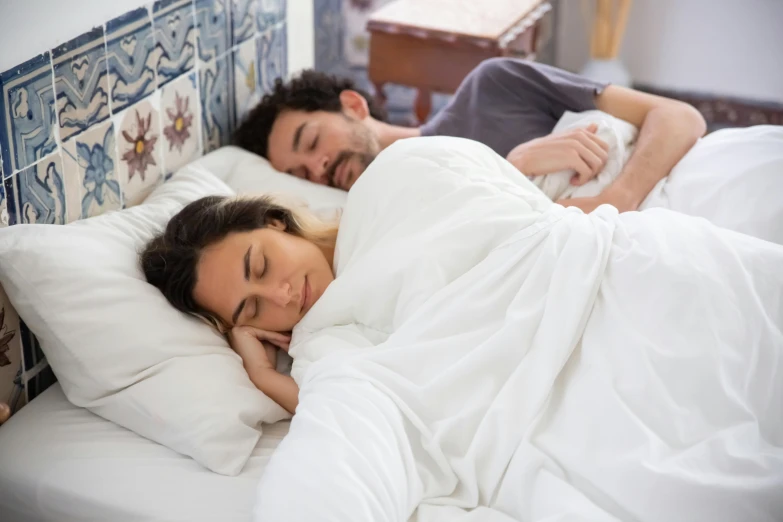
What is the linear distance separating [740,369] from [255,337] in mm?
773

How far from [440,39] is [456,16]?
0.17 metres

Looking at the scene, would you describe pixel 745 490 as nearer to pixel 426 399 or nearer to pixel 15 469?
pixel 426 399

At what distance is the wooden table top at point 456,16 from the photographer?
249cm

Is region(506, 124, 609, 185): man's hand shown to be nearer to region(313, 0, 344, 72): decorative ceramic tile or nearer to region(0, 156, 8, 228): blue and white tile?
region(0, 156, 8, 228): blue and white tile

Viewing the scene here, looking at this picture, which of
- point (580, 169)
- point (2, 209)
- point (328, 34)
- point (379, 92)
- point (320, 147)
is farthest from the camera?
point (328, 34)

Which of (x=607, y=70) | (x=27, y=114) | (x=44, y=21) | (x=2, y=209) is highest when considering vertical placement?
(x=44, y=21)

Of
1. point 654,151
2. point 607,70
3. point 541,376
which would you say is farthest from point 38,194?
point 607,70

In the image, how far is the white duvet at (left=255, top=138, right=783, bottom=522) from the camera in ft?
3.19

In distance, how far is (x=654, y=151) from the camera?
174 cm

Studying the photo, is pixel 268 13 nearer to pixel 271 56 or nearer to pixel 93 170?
pixel 271 56

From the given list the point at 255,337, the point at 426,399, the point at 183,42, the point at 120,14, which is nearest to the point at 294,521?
→ the point at 426,399

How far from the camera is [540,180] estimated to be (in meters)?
1.74

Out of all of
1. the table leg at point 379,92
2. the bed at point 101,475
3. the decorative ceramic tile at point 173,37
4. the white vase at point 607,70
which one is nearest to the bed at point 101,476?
the bed at point 101,475

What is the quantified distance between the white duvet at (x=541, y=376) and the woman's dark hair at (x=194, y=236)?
215mm
